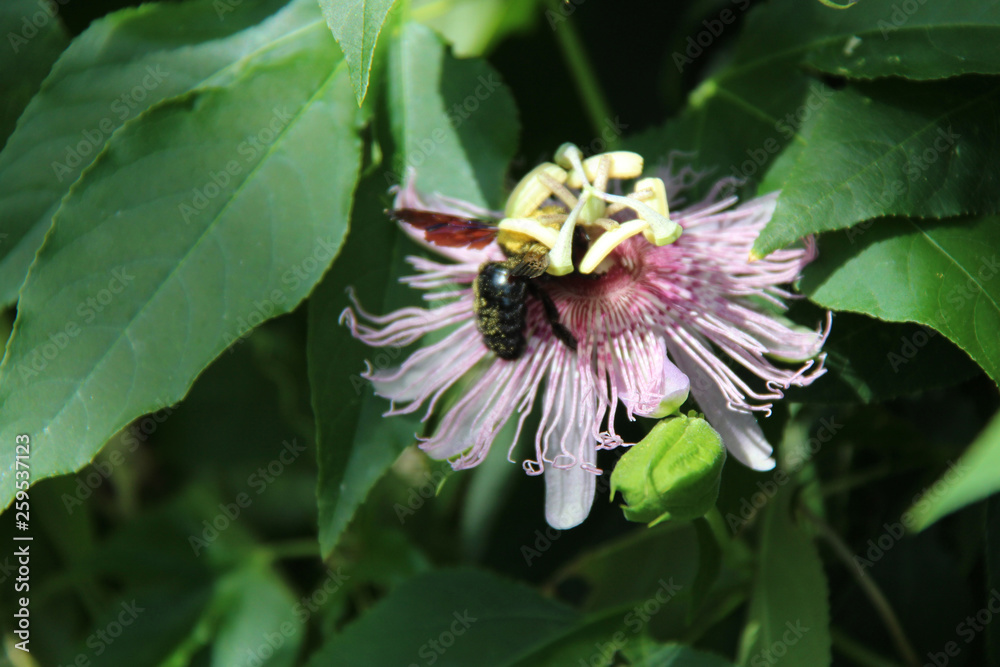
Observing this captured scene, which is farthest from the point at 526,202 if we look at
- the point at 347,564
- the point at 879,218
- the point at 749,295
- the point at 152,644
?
the point at 152,644

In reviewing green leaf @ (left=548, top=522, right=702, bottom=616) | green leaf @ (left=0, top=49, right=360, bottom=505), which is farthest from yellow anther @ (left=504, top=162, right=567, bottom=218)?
green leaf @ (left=548, top=522, right=702, bottom=616)

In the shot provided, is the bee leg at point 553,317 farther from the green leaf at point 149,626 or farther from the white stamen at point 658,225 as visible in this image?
the green leaf at point 149,626

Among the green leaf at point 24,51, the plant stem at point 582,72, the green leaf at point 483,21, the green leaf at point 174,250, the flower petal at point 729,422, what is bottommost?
the flower petal at point 729,422

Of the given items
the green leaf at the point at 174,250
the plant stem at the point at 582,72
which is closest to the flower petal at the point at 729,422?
the green leaf at the point at 174,250

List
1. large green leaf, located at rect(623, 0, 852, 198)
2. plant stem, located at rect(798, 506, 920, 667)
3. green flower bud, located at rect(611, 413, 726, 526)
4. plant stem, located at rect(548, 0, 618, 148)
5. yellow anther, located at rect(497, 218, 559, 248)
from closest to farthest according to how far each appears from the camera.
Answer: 1. green flower bud, located at rect(611, 413, 726, 526)
2. yellow anther, located at rect(497, 218, 559, 248)
3. large green leaf, located at rect(623, 0, 852, 198)
4. plant stem, located at rect(798, 506, 920, 667)
5. plant stem, located at rect(548, 0, 618, 148)

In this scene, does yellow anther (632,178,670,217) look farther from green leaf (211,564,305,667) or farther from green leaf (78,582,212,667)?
green leaf (78,582,212,667)

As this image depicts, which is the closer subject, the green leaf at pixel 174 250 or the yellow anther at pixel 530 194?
the green leaf at pixel 174 250

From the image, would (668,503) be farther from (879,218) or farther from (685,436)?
(879,218)
